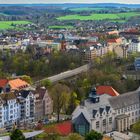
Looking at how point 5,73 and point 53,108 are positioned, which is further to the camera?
point 5,73

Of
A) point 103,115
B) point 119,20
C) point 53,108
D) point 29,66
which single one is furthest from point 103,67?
point 119,20

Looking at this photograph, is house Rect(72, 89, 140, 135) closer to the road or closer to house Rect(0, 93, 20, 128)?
house Rect(0, 93, 20, 128)

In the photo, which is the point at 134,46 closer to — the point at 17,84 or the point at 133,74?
the point at 133,74

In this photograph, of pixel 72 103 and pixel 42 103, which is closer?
pixel 72 103

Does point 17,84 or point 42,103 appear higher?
point 17,84

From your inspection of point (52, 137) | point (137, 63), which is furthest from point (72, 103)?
point (137, 63)

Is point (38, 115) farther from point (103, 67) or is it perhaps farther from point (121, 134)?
point (103, 67)

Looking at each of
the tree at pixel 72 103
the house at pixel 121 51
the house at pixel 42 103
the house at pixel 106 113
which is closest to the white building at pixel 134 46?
the house at pixel 121 51
